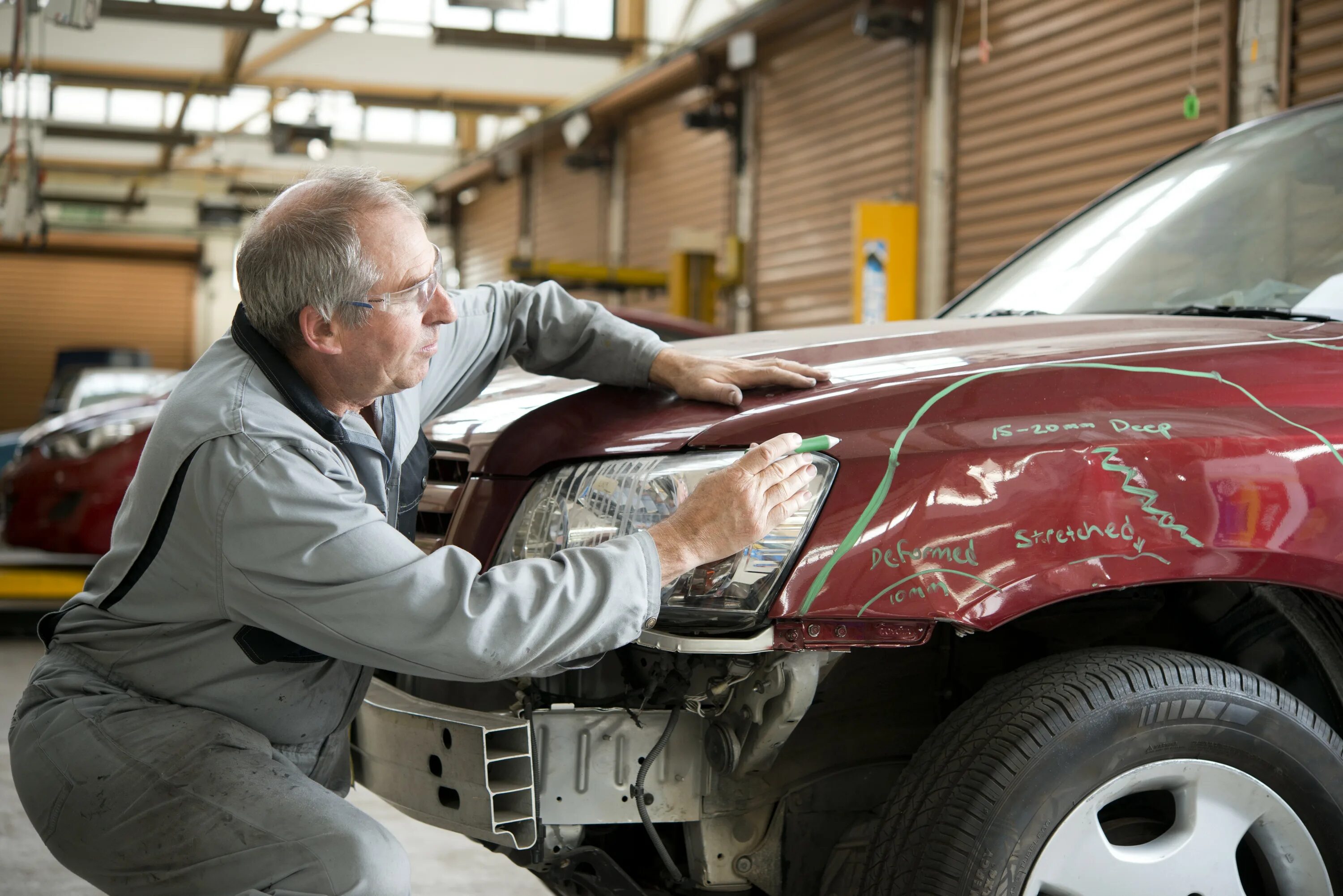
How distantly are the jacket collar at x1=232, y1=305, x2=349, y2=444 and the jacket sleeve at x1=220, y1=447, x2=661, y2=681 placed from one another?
0.15m

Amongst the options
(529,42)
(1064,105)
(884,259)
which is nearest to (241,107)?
(529,42)

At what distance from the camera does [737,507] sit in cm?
160

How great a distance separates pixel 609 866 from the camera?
187 centimetres

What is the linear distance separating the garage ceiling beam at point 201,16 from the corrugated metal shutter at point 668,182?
148 inches

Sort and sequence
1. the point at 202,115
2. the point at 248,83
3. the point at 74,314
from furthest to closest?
the point at 74,314 → the point at 202,115 → the point at 248,83

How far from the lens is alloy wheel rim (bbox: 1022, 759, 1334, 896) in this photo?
1.68m

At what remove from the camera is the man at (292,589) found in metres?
1.63

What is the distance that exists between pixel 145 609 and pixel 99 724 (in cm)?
18

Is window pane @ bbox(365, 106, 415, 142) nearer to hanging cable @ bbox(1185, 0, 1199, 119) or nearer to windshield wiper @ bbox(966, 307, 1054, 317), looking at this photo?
hanging cable @ bbox(1185, 0, 1199, 119)

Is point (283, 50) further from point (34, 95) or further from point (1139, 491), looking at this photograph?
point (1139, 491)

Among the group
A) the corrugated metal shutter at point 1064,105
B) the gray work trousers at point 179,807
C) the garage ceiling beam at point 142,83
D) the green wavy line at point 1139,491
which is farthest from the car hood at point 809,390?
the garage ceiling beam at point 142,83

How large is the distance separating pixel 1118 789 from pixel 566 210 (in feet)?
46.2

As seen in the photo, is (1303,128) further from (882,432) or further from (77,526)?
(77,526)

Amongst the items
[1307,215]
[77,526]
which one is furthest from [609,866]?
[77,526]
